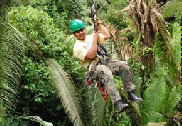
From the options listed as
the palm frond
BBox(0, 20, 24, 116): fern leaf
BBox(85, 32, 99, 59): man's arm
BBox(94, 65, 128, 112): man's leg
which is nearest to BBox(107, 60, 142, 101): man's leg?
BBox(94, 65, 128, 112): man's leg

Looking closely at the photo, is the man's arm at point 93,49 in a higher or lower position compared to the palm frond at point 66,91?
higher

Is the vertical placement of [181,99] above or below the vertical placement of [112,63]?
below

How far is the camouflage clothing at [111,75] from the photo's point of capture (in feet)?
15.9

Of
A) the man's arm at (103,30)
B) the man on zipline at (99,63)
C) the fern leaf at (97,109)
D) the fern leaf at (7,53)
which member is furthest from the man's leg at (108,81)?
the fern leaf at (7,53)

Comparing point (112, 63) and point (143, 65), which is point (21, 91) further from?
point (143, 65)

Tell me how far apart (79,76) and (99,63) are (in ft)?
3.51

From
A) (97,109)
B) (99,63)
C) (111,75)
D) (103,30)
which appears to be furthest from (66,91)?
(103,30)

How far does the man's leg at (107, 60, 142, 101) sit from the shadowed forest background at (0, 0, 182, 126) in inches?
8.1

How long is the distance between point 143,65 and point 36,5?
184 inches

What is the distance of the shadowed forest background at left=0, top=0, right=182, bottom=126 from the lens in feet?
16.7

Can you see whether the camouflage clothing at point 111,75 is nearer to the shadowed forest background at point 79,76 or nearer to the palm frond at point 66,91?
the shadowed forest background at point 79,76

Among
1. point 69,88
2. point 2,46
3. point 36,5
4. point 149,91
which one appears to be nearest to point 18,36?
point 2,46

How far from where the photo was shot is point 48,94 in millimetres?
6387

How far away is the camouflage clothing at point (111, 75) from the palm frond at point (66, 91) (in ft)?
1.64
